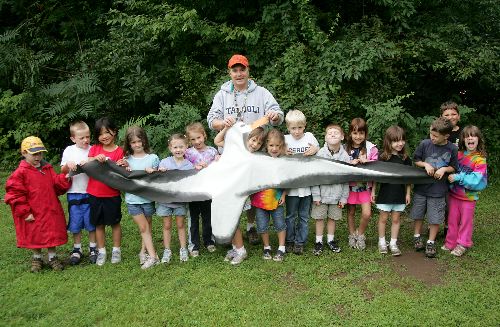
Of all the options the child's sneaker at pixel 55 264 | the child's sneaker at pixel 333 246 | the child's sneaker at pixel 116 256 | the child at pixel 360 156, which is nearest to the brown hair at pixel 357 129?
the child at pixel 360 156

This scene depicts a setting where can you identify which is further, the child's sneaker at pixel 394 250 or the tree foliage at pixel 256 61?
the tree foliage at pixel 256 61

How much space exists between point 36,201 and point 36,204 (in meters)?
0.03

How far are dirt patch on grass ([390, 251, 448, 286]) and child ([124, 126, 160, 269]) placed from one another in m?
2.65

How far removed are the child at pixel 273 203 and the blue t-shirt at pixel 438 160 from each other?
5.17 feet

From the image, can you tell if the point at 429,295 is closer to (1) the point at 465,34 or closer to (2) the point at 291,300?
(2) the point at 291,300

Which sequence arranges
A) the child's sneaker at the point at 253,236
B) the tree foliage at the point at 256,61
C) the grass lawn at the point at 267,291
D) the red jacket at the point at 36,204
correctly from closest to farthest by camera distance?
the grass lawn at the point at 267,291, the red jacket at the point at 36,204, the child's sneaker at the point at 253,236, the tree foliage at the point at 256,61

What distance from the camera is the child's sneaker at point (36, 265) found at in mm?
5344

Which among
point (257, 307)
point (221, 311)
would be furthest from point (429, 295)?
point (221, 311)

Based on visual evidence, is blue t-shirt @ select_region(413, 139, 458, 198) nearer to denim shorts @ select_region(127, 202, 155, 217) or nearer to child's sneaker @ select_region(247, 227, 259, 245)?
child's sneaker @ select_region(247, 227, 259, 245)

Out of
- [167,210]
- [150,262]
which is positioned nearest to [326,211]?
[167,210]

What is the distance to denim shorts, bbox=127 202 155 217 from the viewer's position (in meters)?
5.43

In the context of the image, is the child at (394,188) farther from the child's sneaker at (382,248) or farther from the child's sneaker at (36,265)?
the child's sneaker at (36,265)

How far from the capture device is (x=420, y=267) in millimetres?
5113

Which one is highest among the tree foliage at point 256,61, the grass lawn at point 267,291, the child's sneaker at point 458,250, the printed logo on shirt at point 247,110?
the tree foliage at point 256,61
